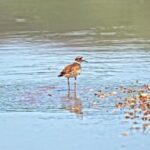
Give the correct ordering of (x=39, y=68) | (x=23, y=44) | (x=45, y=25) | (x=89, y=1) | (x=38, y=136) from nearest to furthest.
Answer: (x=38, y=136), (x=39, y=68), (x=23, y=44), (x=45, y=25), (x=89, y=1)

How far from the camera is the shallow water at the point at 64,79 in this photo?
44.0ft

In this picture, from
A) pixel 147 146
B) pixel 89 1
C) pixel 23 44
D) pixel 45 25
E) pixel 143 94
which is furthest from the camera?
pixel 89 1

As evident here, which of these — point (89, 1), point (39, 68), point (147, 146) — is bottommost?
point (147, 146)

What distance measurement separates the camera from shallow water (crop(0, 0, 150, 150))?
1341 centimetres

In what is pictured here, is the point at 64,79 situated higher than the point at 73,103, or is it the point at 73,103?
the point at 64,79

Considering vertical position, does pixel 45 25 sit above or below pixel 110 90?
above

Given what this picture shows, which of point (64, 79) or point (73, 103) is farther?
point (64, 79)

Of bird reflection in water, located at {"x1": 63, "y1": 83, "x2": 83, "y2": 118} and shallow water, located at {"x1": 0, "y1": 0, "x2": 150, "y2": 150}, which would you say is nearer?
shallow water, located at {"x1": 0, "y1": 0, "x2": 150, "y2": 150}

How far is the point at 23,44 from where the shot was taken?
84.1 feet

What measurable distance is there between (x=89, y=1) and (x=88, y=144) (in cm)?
2931

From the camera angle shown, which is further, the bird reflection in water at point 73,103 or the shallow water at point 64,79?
the bird reflection in water at point 73,103

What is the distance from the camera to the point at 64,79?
62.9 ft

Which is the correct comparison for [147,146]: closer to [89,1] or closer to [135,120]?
[135,120]

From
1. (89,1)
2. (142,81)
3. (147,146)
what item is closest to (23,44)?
(142,81)
